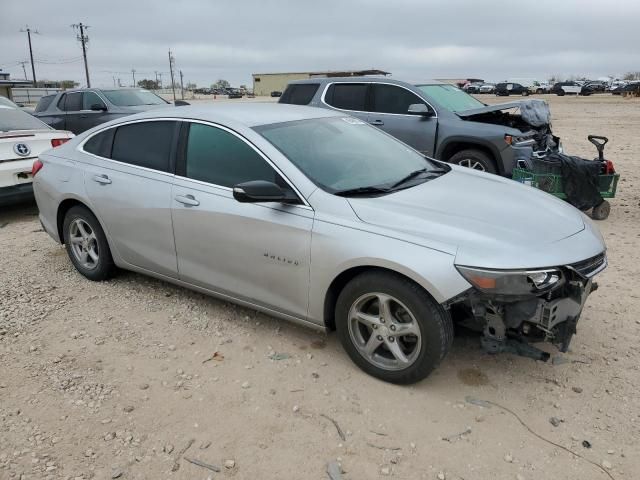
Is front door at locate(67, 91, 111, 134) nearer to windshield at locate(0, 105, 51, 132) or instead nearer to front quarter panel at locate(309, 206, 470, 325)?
windshield at locate(0, 105, 51, 132)

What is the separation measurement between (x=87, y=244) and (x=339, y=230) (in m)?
2.72

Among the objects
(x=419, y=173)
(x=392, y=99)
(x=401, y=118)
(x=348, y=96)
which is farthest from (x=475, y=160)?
(x=419, y=173)

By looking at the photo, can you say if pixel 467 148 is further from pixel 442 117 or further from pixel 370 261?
pixel 370 261

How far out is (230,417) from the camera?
9.58ft

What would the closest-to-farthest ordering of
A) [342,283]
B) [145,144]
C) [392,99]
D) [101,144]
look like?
[342,283] < [145,144] < [101,144] < [392,99]

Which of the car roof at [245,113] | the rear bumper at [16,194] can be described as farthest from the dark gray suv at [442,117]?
the rear bumper at [16,194]

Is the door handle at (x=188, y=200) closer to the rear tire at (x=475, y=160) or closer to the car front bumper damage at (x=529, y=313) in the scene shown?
the car front bumper damage at (x=529, y=313)

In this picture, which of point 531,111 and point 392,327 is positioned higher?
point 531,111

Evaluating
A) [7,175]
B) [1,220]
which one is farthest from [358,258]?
[1,220]

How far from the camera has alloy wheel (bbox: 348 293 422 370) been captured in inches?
119

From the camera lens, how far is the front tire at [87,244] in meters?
4.51

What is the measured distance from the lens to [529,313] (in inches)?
110

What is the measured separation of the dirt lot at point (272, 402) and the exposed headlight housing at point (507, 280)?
0.73m

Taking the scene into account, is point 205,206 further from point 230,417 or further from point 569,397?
point 569,397
